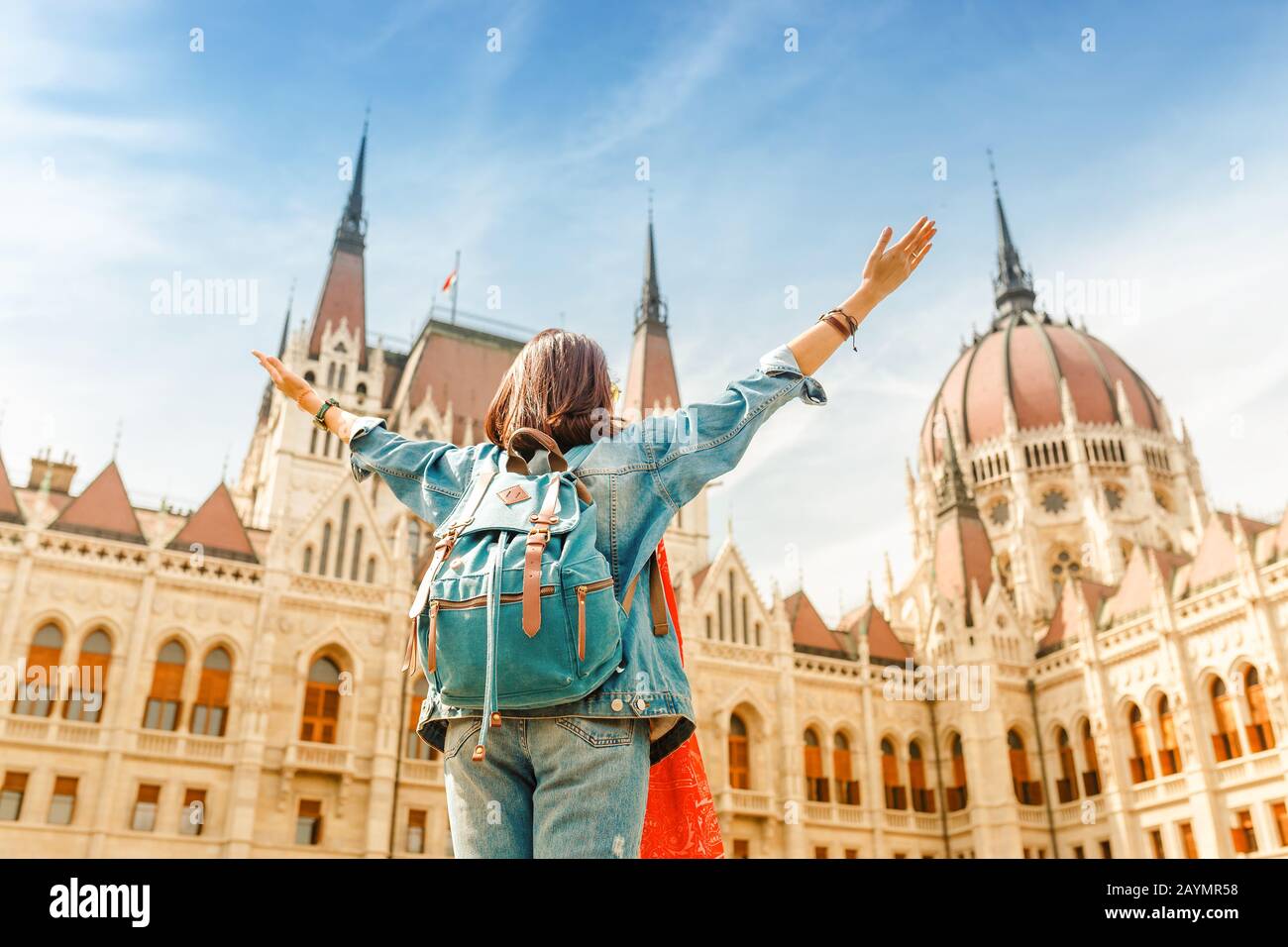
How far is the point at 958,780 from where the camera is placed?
109ft

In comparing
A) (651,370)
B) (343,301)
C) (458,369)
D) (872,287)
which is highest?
(651,370)

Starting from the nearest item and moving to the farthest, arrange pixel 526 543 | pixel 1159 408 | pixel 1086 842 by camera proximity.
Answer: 1. pixel 526 543
2. pixel 1086 842
3. pixel 1159 408

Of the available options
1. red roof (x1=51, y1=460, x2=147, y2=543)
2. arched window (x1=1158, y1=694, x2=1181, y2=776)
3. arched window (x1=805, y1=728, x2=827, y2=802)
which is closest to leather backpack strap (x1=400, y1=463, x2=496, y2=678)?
red roof (x1=51, y1=460, x2=147, y2=543)

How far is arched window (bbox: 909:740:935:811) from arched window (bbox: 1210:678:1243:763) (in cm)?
857

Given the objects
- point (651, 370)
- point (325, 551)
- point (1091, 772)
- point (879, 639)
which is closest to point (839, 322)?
point (325, 551)

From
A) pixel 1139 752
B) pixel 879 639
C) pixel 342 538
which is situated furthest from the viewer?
pixel 879 639

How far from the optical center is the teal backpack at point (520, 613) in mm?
2438

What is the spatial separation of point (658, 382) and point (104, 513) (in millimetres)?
23164

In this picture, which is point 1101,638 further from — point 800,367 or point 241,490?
point 241,490

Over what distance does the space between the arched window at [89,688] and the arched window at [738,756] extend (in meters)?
16.7

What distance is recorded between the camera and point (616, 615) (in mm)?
2510

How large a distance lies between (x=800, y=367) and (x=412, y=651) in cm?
134

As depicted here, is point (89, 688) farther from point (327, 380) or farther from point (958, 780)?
point (958, 780)
